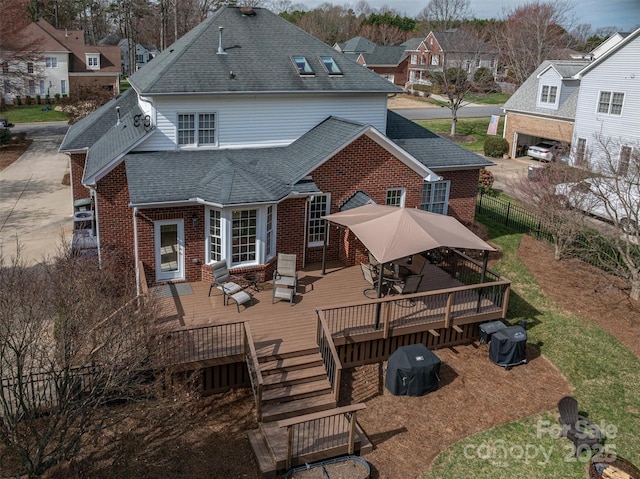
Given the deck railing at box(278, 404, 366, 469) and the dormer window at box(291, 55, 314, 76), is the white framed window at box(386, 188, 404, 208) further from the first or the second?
the deck railing at box(278, 404, 366, 469)

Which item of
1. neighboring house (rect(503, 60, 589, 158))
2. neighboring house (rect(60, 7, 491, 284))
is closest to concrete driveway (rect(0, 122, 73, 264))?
neighboring house (rect(60, 7, 491, 284))

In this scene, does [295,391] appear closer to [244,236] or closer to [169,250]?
[244,236]

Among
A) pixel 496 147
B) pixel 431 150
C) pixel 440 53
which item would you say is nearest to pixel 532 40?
pixel 440 53

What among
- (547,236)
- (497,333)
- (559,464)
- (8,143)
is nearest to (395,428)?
(559,464)

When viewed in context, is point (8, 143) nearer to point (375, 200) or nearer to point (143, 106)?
point (143, 106)

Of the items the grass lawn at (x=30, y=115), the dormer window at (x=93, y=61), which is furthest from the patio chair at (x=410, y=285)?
the dormer window at (x=93, y=61)

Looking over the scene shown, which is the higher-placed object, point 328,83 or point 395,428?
point 328,83
